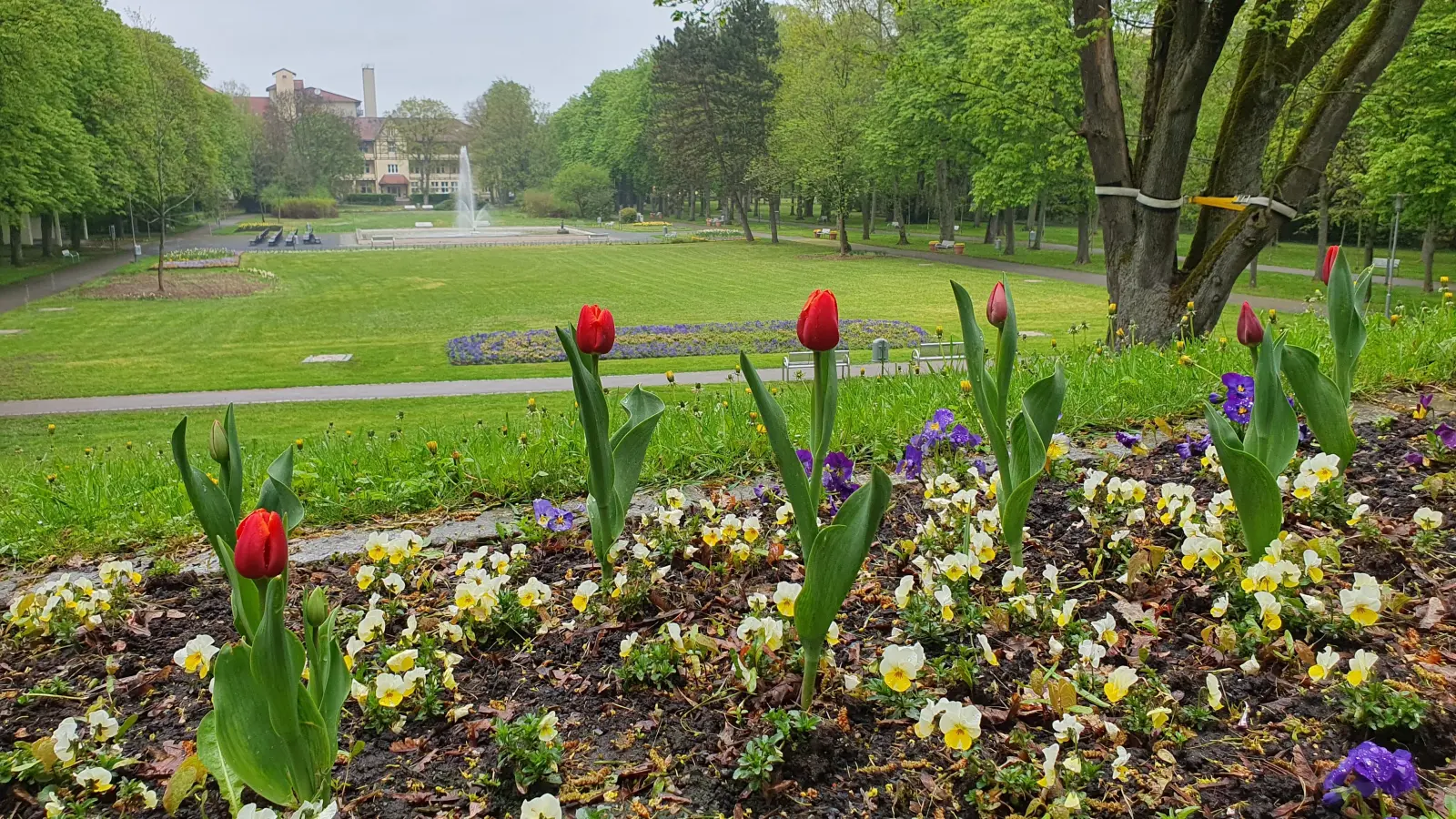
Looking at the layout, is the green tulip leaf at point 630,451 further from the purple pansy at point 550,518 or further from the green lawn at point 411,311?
the green lawn at point 411,311

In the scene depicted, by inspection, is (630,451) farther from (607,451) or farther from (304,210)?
(304,210)

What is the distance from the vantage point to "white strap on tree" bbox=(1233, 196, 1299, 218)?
5904 millimetres

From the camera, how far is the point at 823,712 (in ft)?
6.13

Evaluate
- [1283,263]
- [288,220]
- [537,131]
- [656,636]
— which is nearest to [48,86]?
[656,636]

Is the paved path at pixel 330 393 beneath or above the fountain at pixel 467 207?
beneath

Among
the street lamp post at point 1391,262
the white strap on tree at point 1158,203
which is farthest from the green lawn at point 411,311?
the white strap on tree at point 1158,203

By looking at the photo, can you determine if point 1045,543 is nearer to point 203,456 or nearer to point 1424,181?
point 203,456

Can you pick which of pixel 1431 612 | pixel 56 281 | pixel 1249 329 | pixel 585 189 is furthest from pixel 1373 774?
pixel 585 189

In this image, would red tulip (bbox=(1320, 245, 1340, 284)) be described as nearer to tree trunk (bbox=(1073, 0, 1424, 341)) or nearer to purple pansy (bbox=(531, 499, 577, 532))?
purple pansy (bbox=(531, 499, 577, 532))

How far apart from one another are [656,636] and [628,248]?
43.5 m

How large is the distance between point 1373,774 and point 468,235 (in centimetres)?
5893

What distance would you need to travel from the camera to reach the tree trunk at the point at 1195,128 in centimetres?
595

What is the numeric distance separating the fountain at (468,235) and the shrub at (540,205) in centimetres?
557

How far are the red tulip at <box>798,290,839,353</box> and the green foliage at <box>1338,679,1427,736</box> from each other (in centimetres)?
110
